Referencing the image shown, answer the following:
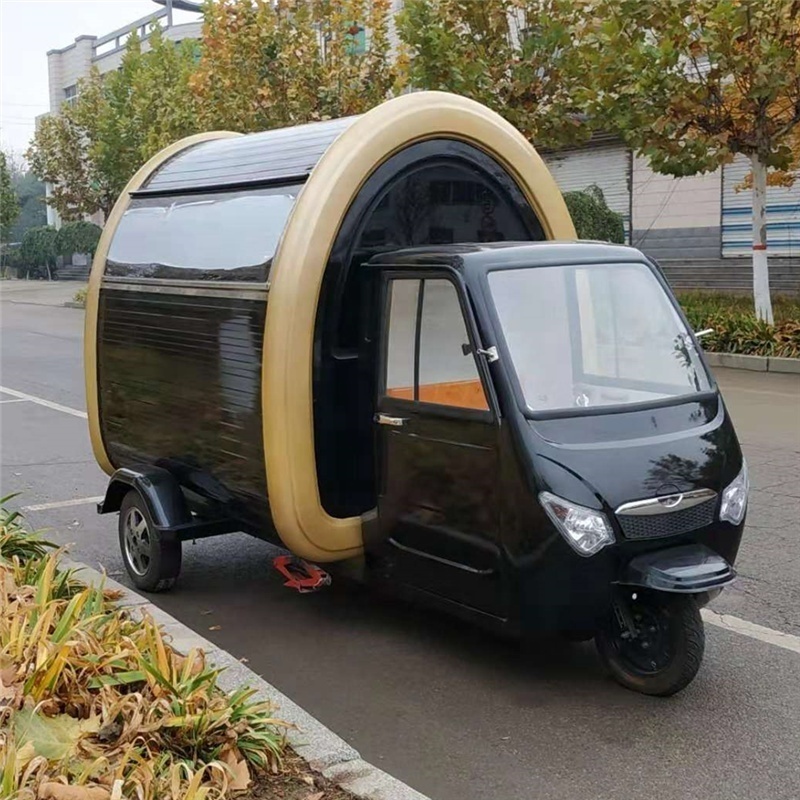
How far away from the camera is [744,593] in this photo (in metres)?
6.07

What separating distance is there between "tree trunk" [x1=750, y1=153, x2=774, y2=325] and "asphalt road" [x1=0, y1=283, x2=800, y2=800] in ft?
29.2

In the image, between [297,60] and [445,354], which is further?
[297,60]

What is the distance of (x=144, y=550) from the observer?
6285 mm

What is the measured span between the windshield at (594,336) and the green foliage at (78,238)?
45352mm

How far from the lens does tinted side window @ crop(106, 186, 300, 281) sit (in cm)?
548

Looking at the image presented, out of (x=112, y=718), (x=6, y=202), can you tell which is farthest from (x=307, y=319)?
(x=6, y=202)

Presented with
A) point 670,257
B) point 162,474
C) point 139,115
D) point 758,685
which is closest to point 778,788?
point 758,685

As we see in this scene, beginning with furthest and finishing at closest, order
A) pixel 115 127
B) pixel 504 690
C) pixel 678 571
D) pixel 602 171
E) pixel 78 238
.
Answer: pixel 78 238 → pixel 115 127 → pixel 602 171 → pixel 504 690 → pixel 678 571

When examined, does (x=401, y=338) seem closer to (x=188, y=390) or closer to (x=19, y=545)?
A: (x=188, y=390)

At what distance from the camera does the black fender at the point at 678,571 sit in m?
4.38

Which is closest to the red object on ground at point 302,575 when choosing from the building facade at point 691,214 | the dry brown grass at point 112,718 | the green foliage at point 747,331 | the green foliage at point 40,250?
the dry brown grass at point 112,718

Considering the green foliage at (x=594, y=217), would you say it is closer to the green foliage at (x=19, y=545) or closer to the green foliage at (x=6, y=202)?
the green foliage at (x=19, y=545)

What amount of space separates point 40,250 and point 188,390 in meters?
47.4

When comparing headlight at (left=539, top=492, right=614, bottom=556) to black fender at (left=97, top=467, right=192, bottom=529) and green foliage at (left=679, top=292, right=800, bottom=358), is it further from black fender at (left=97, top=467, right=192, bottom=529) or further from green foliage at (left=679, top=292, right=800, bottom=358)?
green foliage at (left=679, top=292, right=800, bottom=358)
